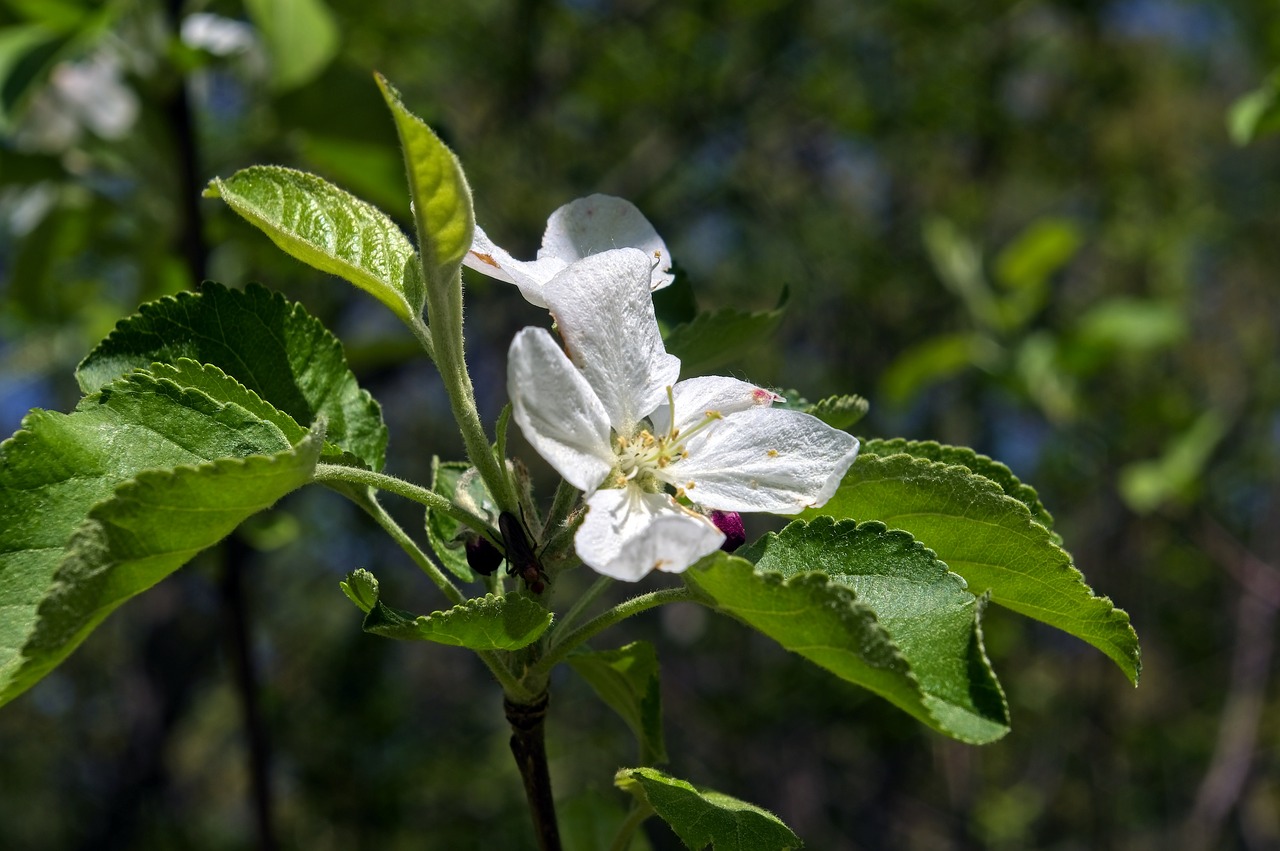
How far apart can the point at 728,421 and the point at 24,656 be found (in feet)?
1.93

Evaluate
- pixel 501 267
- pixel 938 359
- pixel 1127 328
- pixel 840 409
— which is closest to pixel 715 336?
pixel 840 409

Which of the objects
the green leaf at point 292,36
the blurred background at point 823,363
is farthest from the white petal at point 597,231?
the blurred background at point 823,363

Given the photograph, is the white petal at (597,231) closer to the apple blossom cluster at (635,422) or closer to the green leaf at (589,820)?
the apple blossom cluster at (635,422)

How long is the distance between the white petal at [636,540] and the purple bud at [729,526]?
0.14m

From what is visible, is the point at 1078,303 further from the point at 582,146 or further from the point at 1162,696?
the point at 582,146

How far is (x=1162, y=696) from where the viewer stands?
6.68 metres

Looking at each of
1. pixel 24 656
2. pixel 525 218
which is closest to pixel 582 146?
pixel 525 218

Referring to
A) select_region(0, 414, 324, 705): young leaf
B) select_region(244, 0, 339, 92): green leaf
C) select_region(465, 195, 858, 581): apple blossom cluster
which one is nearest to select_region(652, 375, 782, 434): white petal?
select_region(465, 195, 858, 581): apple blossom cluster

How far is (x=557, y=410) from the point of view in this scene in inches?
36.8

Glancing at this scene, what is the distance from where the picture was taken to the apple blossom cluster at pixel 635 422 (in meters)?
0.93

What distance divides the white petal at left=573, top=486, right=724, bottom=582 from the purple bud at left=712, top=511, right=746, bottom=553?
14 centimetres

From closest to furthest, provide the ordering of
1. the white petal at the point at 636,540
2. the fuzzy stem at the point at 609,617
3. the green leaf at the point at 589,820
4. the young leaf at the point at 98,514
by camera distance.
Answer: the young leaf at the point at 98,514 < the white petal at the point at 636,540 < the fuzzy stem at the point at 609,617 < the green leaf at the point at 589,820

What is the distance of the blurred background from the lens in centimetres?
375

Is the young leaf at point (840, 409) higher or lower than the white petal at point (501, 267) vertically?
lower
